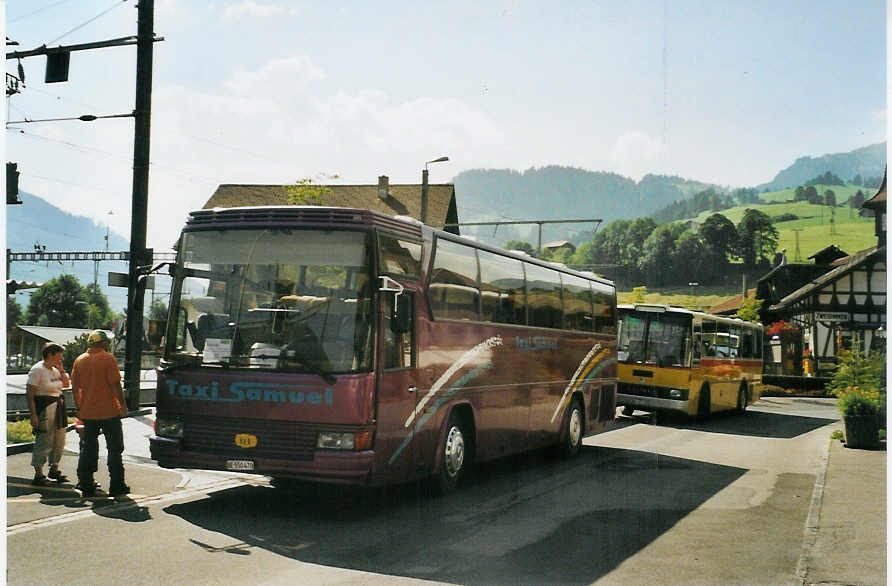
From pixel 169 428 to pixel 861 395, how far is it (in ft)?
43.9

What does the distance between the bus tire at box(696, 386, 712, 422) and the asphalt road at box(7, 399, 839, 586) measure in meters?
11.7

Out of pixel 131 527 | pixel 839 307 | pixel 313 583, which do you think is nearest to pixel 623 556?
pixel 313 583

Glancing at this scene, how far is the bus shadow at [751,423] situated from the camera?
24703 millimetres

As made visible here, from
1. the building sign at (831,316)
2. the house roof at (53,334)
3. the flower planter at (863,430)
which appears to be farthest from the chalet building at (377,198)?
the flower planter at (863,430)

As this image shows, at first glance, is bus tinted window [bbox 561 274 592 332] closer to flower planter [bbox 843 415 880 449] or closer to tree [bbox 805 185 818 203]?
flower planter [bbox 843 415 880 449]

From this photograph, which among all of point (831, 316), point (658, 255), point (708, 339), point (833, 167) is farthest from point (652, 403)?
point (658, 255)

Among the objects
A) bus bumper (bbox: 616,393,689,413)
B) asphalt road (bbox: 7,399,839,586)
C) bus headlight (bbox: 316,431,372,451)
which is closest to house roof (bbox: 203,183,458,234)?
bus bumper (bbox: 616,393,689,413)

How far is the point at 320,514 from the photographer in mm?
10414

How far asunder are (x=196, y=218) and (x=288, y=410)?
2.45 meters

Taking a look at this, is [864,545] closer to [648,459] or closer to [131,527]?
[131,527]

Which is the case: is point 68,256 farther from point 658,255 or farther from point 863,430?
point 863,430

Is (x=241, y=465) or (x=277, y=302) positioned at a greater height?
(x=277, y=302)

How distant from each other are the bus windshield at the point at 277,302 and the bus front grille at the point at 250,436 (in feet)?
1.88

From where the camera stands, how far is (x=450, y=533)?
9.43 meters
